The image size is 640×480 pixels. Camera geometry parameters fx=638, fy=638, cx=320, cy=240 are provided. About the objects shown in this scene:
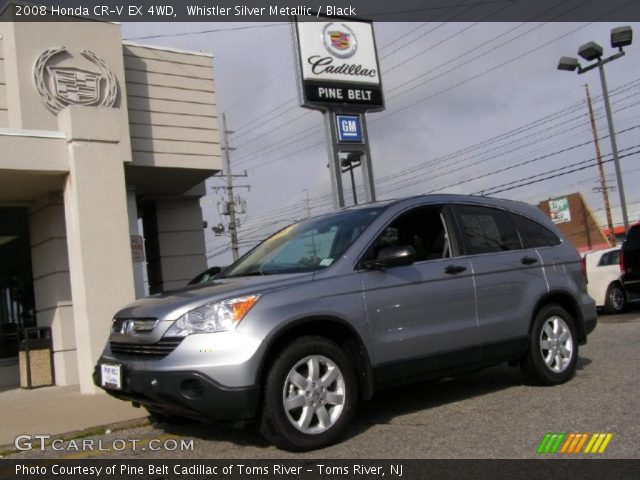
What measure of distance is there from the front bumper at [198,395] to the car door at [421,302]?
116cm

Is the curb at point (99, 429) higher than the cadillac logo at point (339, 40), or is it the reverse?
the cadillac logo at point (339, 40)

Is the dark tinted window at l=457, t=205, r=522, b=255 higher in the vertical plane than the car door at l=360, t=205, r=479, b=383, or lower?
higher

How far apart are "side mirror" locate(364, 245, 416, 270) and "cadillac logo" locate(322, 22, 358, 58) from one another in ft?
35.6

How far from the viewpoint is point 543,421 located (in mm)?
4934

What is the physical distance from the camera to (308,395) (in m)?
4.48

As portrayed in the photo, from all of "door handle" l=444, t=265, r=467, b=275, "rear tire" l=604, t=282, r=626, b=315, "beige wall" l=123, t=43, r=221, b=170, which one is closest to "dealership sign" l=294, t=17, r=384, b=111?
"beige wall" l=123, t=43, r=221, b=170

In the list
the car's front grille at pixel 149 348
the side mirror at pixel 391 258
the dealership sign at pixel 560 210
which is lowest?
the car's front grille at pixel 149 348

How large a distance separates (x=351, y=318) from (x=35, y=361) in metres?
6.80

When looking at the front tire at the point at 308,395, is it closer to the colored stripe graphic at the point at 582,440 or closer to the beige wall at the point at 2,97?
the colored stripe graphic at the point at 582,440

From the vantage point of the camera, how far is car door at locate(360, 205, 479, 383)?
16.3 feet

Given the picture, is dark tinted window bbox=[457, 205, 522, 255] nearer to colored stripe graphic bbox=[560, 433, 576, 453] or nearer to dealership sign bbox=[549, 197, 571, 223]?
colored stripe graphic bbox=[560, 433, 576, 453]

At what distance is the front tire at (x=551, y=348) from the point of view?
601 cm

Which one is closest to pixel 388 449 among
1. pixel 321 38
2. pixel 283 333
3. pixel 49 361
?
pixel 283 333

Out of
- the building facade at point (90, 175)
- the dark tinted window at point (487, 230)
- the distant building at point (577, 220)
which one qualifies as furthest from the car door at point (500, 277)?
the distant building at point (577, 220)
